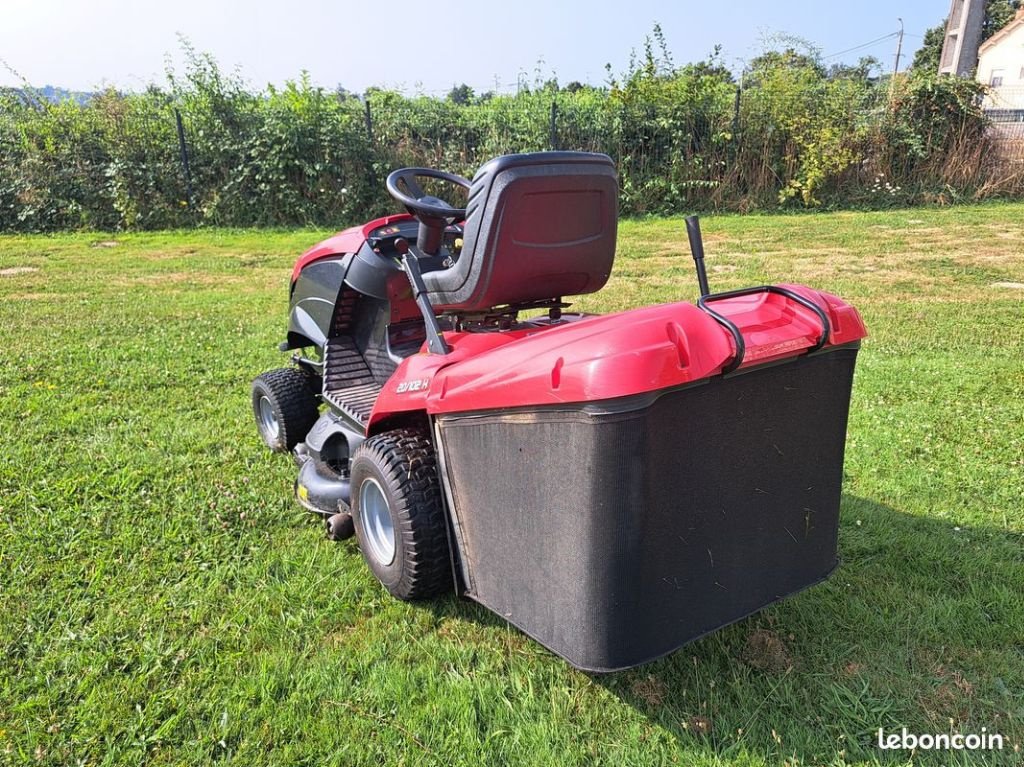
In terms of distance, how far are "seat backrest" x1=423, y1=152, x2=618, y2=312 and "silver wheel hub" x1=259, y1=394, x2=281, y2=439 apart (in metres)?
1.66

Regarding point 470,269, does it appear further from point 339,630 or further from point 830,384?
point 339,630

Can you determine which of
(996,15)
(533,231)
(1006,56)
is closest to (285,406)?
(533,231)

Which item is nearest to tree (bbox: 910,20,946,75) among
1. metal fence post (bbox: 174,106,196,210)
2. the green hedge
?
the green hedge

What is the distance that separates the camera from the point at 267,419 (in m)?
3.87

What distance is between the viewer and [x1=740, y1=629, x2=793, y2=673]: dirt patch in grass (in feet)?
7.32

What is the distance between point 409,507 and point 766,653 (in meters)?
1.13

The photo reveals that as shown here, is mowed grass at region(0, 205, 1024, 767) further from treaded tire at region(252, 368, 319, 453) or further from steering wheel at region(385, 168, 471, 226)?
steering wheel at region(385, 168, 471, 226)

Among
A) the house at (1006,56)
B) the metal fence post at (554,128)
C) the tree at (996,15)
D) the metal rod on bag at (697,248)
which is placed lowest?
the house at (1006,56)

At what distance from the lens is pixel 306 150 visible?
12.2 metres

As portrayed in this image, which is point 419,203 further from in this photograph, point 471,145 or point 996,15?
point 996,15

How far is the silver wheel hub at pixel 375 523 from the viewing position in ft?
8.27

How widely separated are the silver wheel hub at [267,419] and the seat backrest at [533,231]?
166cm

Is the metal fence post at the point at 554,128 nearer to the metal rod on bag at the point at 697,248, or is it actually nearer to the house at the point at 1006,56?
the metal rod on bag at the point at 697,248

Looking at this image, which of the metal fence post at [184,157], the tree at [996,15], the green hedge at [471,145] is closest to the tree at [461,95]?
the green hedge at [471,145]
